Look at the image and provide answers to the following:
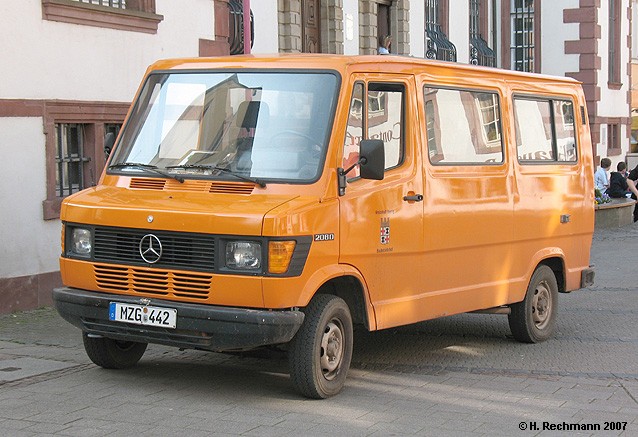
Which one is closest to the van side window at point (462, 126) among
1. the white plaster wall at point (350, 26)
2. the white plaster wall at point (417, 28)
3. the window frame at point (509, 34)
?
the white plaster wall at point (350, 26)

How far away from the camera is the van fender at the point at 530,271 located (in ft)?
34.6

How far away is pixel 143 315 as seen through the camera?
809 centimetres

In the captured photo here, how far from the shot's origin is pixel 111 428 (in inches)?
A: 288

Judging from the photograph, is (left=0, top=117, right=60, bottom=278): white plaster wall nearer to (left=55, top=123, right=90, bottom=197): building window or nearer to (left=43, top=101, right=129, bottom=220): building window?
(left=43, top=101, right=129, bottom=220): building window

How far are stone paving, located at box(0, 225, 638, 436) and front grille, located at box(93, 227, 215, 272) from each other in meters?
0.93

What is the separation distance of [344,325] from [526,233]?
280cm

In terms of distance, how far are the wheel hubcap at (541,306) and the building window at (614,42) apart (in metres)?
23.8

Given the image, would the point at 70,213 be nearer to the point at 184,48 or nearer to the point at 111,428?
the point at 111,428

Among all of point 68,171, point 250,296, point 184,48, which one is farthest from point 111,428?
point 184,48

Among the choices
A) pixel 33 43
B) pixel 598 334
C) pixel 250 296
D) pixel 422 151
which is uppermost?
pixel 33 43

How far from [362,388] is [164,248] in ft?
5.97

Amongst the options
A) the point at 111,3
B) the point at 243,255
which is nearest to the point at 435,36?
the point at 111,3

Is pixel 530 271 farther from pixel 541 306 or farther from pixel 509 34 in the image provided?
pixel 509 34

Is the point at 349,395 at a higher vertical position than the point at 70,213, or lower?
lower
